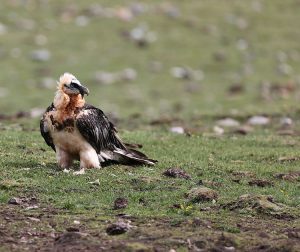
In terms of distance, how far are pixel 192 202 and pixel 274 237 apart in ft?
5.63

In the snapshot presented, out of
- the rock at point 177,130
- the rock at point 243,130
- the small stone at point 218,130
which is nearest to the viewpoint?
the rock at point 177,130

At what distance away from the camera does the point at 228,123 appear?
76.6ft

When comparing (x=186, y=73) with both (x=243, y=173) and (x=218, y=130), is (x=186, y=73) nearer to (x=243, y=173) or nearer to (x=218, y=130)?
(x=218, y=130)

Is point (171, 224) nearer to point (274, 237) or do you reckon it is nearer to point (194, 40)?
point (274, 237)

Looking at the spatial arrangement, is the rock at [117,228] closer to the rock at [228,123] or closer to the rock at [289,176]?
the rock at [289,176]

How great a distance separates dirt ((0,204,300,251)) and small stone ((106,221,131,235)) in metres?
→ 0.05

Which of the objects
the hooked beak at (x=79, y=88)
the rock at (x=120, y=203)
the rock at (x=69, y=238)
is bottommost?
the rock at (x=69, y=238)

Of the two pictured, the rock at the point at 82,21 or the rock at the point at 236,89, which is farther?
the rock at the point at 82,21

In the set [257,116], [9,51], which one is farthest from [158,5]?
[257,116]

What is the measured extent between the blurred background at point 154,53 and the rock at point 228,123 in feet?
18.3

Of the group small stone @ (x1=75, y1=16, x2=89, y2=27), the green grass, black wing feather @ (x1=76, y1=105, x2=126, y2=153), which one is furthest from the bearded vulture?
small stone @ (x1=75, y1=16, x2=89, y2=27)

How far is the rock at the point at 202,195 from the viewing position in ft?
39.7

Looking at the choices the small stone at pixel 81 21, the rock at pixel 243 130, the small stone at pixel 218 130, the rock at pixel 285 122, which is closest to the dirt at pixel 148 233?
the small stone at pixel 218 130

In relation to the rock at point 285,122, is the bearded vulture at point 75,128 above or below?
below
